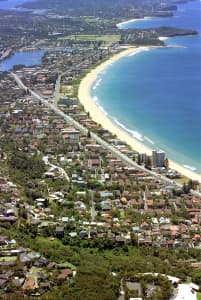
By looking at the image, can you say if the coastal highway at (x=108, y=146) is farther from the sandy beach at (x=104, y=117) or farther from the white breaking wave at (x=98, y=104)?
the white breaking wave at (x=98, y=104)

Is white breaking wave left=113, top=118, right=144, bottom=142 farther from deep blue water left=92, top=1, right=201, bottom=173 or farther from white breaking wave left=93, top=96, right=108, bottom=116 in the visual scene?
white breaking wave left=93, top=96, right=108, bottom=116

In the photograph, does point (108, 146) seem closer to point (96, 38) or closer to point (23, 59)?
point (23, 59)

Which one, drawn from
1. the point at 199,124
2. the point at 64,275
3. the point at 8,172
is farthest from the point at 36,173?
the point at 199,124

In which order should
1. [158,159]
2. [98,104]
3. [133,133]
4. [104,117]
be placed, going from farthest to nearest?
[98,104] → [104,117] → [133,133] → [158,159]

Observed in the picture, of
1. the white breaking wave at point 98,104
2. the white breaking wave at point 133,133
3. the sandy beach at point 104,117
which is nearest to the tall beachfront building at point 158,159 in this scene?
the sandy beach at point 104,117

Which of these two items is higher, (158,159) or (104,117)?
(104,117)

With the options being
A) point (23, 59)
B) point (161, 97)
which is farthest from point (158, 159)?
point (23, 59)

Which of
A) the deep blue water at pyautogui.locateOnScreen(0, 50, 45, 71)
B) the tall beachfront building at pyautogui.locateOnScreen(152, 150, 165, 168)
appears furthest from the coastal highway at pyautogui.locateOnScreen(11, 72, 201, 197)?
the deep blue water at pyautogui.locateOnScreen(0, 50, 45, 71)
